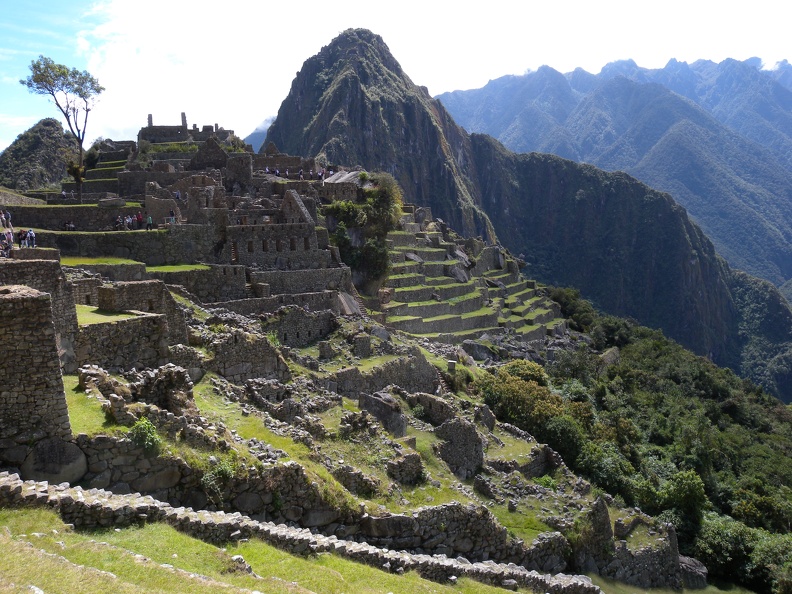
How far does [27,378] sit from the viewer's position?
8789mm

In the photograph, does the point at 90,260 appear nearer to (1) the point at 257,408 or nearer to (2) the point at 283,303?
(2) the point at 283,303

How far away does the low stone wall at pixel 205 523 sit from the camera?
8008 mm

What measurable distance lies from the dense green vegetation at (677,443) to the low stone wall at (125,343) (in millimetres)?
16481

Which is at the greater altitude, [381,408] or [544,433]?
[381,408]

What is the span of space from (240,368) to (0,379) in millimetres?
7063

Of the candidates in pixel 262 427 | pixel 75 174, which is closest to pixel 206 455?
pixel 262 427

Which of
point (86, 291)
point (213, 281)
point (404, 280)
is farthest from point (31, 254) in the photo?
point (404, 280)

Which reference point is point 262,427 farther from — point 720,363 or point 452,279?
point 720,363

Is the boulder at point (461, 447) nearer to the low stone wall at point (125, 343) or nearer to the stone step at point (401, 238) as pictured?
the low stone wall at point (125, 343)

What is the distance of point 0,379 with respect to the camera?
8.66 m

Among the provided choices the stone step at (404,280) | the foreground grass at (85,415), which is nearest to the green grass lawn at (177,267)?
the foreground grass at (85,415)

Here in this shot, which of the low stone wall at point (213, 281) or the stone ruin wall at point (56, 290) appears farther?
the low stone wall at point (213, 281)

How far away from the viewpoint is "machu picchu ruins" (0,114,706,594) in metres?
8.96

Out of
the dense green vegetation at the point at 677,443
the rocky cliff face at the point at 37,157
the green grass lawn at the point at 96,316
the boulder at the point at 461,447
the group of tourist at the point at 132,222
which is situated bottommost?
the dense green vegetation at the point at 677,443
